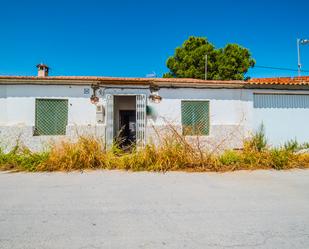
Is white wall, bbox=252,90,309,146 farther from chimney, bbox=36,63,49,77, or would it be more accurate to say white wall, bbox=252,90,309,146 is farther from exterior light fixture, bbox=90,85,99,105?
chimney, bbox=36,63,49,77

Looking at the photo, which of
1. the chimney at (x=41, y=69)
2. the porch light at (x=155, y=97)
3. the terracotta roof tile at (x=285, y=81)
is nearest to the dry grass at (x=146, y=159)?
the porch light at (x=155, y=97)

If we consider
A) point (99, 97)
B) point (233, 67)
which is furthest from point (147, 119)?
point (233, 67)

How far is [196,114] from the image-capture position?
33.1 feet

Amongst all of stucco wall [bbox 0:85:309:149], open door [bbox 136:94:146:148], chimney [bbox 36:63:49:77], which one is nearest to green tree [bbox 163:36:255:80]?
stucco wall [bbox 0:85:309:149]

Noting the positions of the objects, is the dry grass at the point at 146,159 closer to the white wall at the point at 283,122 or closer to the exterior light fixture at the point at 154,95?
the exterior light fixture at the point at 154,95

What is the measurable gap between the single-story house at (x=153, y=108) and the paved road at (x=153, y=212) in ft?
12.9

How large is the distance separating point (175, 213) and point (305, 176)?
4439 mm

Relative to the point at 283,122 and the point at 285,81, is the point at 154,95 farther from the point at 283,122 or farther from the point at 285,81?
the point at 285,81

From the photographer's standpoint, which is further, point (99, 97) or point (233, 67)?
point (233, 67)

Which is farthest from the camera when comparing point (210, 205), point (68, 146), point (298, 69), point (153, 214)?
point (298, 69)

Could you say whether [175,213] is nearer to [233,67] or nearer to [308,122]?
[308,122]

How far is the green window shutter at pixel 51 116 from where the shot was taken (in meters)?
9.29

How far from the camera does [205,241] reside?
2.56m

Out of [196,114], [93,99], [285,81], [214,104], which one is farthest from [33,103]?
[285,81]
